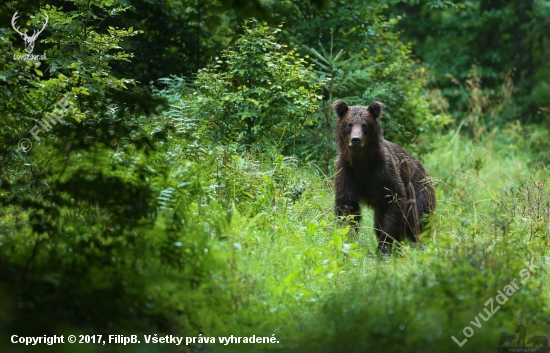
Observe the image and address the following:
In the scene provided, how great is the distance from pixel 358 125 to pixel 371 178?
0.73m

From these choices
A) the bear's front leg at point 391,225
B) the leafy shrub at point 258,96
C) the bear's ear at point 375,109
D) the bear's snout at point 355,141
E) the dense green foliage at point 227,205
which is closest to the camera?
the dense green foliage at point 227,205

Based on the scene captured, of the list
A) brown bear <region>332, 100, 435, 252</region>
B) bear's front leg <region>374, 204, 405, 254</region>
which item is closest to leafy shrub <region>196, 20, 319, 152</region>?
brown bear <region>332, 100, 435, 252</region>

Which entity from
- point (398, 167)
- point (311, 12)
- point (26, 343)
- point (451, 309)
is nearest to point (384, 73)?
point (311, 12)

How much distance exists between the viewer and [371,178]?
8.92 m

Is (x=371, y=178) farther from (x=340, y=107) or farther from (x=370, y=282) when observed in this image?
(x=370, y=282)

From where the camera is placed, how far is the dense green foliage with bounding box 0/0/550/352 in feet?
15.5

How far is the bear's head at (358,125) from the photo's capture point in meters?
8.86

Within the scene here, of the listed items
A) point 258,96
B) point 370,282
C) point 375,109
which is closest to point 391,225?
point 375,109

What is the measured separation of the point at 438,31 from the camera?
70.8 ft

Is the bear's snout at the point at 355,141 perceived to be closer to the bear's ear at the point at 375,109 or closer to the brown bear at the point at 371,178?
the brown bear at the point at 371,178

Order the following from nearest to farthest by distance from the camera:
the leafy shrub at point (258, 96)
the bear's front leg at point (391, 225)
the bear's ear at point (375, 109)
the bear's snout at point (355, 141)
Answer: the bear's snout at point (355, 141)
the bear's front leg at point (391, 225)
the bear's ear at point (375, 109)
the leafy shrub at point (258, 96)

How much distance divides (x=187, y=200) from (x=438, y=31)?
1670 cm

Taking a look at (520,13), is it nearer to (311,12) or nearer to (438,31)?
(438,31)

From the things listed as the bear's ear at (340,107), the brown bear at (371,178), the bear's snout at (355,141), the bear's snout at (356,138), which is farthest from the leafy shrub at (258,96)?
the bear's snout at (355,141)
